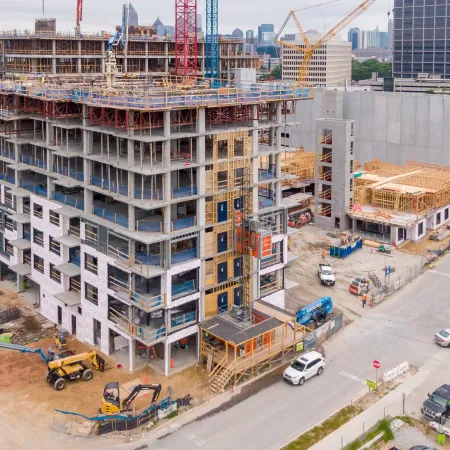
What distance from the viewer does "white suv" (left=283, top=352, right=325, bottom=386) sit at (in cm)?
4659

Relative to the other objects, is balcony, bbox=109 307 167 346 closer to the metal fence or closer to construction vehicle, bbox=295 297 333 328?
the metal fence

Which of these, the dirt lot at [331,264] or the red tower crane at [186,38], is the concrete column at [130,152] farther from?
the red tower crane at [186,38]

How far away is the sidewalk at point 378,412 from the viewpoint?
131 feet

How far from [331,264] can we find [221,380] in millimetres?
30278

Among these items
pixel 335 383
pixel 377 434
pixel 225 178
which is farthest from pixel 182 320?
pixel 377 434

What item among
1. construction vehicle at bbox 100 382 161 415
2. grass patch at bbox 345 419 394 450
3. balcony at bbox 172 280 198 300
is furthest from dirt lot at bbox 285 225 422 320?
construction vehicle at bbox 100 382 161 415

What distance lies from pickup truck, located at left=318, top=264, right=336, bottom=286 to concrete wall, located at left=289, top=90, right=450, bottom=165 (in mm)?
42070

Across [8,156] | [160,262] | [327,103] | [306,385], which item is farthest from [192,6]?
[306,385]

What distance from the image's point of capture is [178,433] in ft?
135

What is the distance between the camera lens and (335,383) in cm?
4694

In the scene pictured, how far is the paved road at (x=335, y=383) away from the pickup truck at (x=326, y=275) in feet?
21.6

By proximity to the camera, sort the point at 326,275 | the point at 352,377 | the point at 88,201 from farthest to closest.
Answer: the point at 326,275 < the point at 88,201 < the point at 352,377

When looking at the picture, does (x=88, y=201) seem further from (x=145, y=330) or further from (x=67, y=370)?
(x=67, y=370)

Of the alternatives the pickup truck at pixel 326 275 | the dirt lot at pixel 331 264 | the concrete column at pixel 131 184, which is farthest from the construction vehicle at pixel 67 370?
the pickup truck at pixel 326 275
